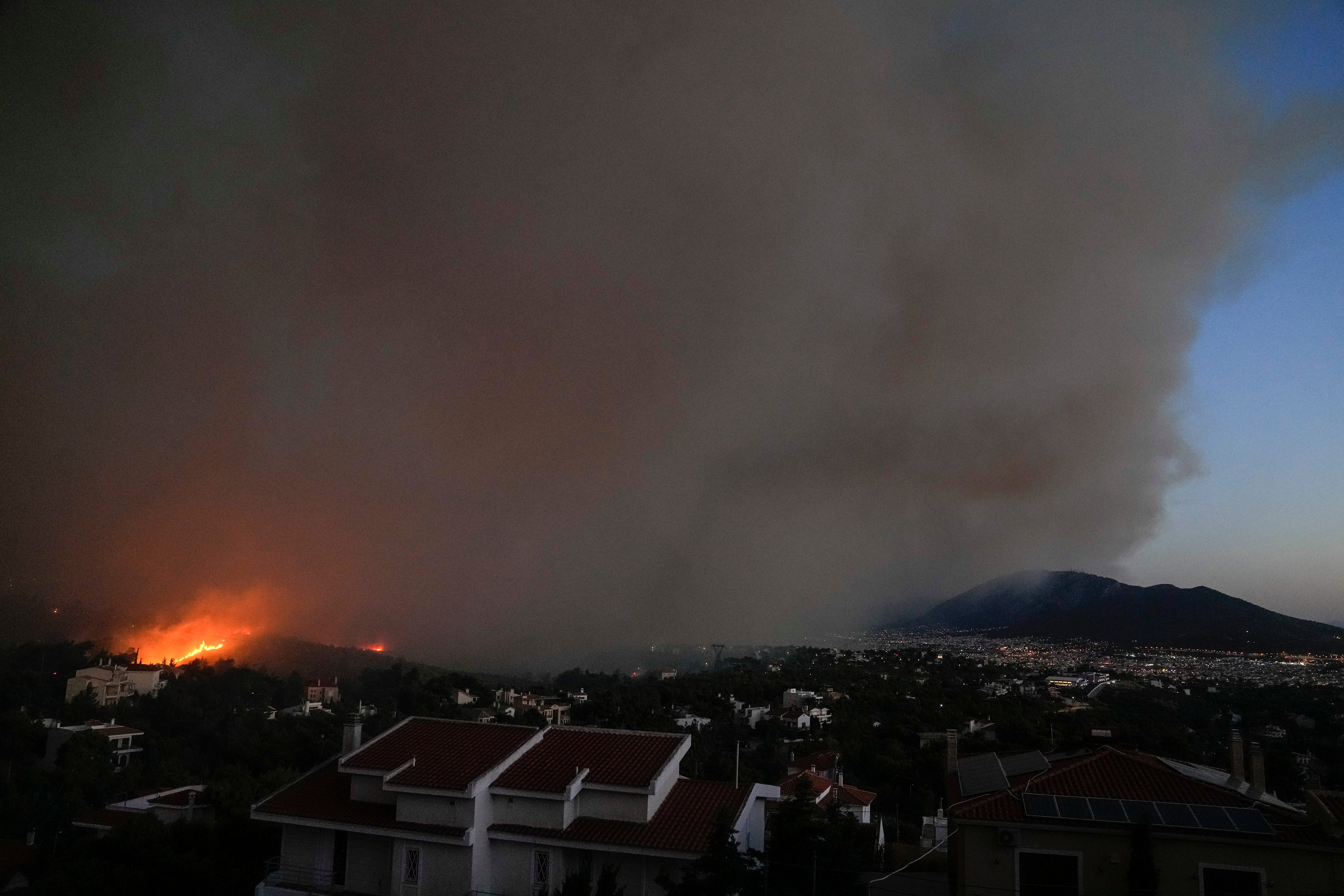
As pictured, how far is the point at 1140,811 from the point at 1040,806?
105 cm

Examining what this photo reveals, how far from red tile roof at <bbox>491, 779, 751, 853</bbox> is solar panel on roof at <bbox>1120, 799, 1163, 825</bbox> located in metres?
4.91

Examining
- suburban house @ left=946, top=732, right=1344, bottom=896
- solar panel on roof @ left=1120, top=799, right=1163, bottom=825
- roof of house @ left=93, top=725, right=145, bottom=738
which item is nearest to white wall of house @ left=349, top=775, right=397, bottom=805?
suburban house @ left=946, top=732, right=1344, bottom=896

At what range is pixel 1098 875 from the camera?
890 centimetres

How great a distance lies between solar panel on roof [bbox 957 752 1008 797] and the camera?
35.2ft

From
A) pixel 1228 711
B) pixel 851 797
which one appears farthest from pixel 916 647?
pixel 851 797

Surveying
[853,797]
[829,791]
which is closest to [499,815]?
[829,791]

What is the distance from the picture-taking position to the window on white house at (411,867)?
11.6 m

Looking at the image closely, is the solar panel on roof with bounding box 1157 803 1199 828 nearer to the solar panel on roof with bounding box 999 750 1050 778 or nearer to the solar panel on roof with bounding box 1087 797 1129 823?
the solar panel on roof with bounding box 1087 797 1129 823

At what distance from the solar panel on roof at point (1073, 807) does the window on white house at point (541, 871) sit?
668 cm

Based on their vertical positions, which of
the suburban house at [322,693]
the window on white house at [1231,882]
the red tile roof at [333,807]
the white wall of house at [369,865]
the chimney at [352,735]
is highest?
the chimney at [352,735]

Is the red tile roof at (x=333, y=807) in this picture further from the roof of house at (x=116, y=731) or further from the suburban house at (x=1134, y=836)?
the roof of house at (x=116, y=731)

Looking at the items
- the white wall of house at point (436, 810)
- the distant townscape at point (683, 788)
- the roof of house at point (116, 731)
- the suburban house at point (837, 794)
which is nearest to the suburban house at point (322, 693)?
the distant townscape at point (683, 788)

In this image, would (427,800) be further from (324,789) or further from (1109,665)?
(1109,665)

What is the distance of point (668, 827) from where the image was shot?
11391 millimetres
